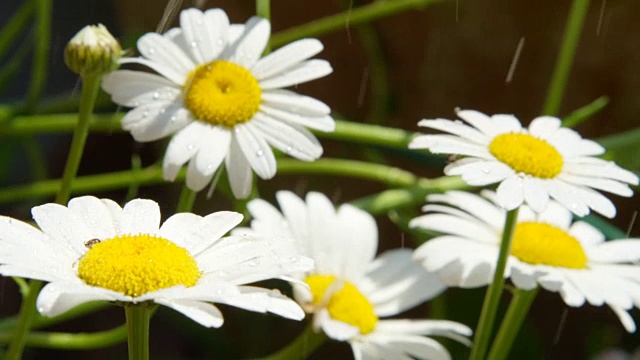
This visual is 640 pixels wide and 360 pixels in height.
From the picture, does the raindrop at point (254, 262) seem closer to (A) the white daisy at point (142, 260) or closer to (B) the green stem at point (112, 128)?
(A) the white daisy at point (142, 260)

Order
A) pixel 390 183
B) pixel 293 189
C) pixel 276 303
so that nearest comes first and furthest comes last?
pixel 276 303 < pixel 390 183 < pixel 293 189

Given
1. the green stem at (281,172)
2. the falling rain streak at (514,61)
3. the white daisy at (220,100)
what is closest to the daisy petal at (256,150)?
the white daisy at (220,100)

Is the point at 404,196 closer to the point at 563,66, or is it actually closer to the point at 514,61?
the point at 563,66

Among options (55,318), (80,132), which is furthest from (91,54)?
(55,318)

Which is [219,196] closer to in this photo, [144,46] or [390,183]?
[390,183]

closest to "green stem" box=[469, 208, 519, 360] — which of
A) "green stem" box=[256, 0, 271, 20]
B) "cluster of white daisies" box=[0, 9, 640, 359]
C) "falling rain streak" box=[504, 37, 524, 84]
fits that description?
"cluster of white daisies" box=[0, 9, 640, 359]

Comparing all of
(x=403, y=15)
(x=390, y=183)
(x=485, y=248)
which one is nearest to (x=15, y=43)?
(x=403, y=15)
